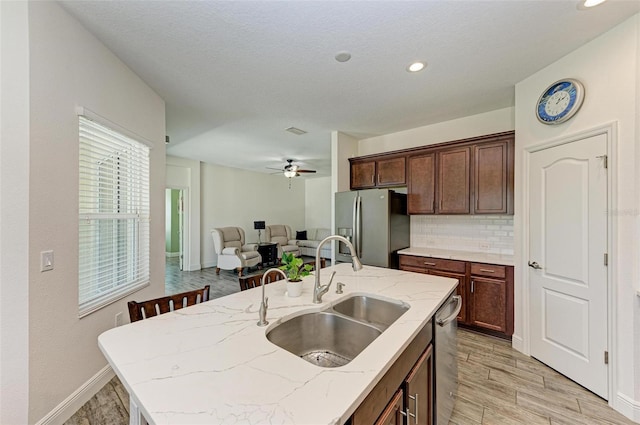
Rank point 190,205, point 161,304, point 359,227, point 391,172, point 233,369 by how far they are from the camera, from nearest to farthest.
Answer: point 233,369
point 161,304
point 359,227
point 391,172
point 190,205

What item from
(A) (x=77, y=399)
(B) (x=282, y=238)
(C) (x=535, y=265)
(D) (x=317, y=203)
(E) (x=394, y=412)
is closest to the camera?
(E) (x=394, y=412)

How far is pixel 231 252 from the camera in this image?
5930mm

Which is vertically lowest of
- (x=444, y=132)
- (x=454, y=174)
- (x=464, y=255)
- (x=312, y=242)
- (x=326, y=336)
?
(x=312, y=242)

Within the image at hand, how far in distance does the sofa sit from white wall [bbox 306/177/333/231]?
42 cm

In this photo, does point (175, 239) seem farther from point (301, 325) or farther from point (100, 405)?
point (301, 325)

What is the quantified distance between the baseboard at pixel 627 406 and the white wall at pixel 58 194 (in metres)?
3.87

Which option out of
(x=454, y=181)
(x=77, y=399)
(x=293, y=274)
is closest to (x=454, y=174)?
(x=454, y=181)

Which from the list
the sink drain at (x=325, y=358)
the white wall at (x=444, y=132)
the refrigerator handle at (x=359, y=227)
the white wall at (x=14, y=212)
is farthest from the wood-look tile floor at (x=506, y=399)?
the white wall at (x=444, y=132)

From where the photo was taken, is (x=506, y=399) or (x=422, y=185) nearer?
(x=506, y=399)

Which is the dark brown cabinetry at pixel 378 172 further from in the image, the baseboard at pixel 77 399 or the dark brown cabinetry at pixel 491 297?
the baseboard at pixel 77 399

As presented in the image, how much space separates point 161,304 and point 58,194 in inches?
42.2

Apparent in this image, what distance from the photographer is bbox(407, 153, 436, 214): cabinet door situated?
3.57 m

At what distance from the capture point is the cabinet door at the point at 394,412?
969 millimetres

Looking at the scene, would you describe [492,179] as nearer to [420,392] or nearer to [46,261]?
[420,392]
